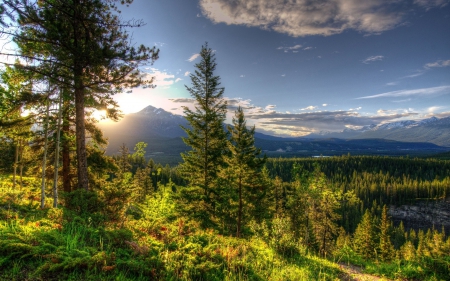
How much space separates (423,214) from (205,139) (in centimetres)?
14943

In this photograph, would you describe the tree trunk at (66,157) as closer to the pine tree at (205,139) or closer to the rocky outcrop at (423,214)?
the pine tree at (205,139)

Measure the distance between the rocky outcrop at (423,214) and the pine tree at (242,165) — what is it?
131m

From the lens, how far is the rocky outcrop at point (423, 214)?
106 meters

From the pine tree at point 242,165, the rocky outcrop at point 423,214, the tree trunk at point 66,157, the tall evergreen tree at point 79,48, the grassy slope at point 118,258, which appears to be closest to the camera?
the grassy slope at point 118,258

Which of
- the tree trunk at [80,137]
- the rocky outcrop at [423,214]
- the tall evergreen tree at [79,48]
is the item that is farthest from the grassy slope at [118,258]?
the rocky outcrop at [423,214]

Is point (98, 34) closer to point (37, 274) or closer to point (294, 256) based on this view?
point (37, 274)

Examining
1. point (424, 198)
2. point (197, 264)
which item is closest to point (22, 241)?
point (197, 264)

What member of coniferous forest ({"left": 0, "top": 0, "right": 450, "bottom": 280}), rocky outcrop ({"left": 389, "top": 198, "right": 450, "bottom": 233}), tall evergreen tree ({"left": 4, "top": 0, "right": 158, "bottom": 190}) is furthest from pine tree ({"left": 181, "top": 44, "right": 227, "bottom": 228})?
rocky outcrop ({"left": 389, "top": 198, "right": 450, "bottom": 233})

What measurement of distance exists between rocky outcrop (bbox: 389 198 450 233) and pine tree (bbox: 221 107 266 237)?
131 metres

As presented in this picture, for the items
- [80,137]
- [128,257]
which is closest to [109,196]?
[80,137]

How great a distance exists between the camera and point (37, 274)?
3967 millimetres

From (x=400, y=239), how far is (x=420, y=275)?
302 ft

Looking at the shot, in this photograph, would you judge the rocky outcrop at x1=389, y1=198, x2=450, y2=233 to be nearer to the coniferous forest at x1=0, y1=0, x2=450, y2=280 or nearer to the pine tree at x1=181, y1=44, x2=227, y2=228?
the coniferous forest at x1=0, y1=0, x2=450, y2=280

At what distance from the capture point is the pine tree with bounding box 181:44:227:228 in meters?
16.9
